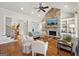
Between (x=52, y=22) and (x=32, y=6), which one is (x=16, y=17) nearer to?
(x=32, y=6)

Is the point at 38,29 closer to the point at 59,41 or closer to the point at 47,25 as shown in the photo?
the point at 47,25

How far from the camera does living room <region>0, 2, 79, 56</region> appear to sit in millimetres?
2354

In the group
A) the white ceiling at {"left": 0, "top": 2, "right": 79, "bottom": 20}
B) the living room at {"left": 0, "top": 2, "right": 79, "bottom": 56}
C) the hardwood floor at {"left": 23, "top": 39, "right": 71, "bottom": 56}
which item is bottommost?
the hardwood floor at {"left": 23, "top": 39, "right": 71, "bottom": 56}

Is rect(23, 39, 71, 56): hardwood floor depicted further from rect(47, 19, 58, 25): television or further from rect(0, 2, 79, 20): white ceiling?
rect(0, 2, 79, 20): white ceiling

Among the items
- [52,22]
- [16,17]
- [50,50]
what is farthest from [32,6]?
[50,50]

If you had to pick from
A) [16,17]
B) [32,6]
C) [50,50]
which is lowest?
[50,50]

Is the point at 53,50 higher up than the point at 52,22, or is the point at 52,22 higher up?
the point at 52,22

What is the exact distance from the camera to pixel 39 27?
2.41 metres

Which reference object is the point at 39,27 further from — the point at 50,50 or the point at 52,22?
the point at 50,50

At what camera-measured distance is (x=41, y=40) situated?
95.5 inches

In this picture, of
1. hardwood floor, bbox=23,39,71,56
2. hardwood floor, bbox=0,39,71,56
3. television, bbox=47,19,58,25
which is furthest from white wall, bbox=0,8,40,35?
hardwood floor, bbox=23,39,71,56

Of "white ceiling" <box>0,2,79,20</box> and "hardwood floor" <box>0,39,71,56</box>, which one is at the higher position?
"white ceiling" <box>0,2,79,20</box>

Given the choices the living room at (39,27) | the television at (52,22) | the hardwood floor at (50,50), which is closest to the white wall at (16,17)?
the living room at (39,27)

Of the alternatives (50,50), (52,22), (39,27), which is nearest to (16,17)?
(39,27)
